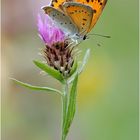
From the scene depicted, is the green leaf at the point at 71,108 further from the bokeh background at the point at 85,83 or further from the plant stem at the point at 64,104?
the bokeh background at the point at 85,83

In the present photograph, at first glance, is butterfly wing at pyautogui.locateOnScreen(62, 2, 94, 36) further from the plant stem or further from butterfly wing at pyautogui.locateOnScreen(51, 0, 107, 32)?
the plant stem

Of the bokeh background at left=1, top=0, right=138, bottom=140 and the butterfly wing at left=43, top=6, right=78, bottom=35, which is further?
the bokeh background at left=1, top=0, right=138, bottom=140

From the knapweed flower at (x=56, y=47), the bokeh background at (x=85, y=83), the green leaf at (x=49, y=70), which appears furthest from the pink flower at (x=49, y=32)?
the bokeh background at (x=85, y=83)

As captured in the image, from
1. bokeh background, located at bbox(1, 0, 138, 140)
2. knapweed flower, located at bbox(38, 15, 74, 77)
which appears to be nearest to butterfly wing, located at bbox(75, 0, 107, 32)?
knapweed flower, located at bbox(38, 15, 74, 77)

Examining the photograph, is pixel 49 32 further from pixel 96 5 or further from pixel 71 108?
pixel 71 108

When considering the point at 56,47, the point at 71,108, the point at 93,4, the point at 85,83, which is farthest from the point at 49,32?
the point at 85,83

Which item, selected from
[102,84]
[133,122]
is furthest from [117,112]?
[102,84]
